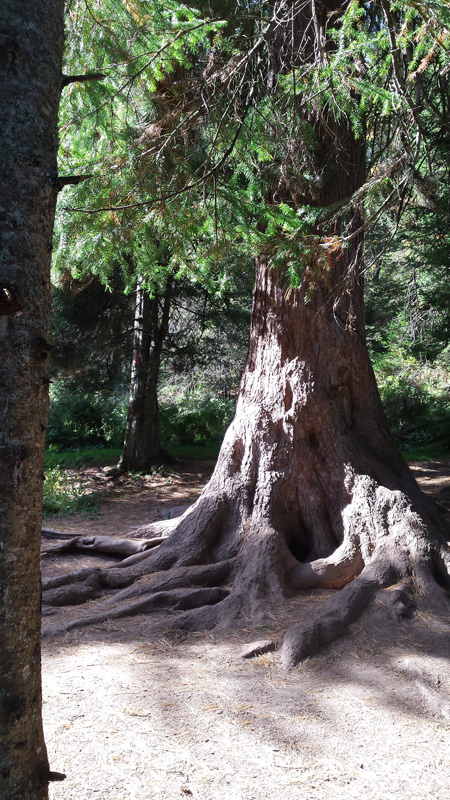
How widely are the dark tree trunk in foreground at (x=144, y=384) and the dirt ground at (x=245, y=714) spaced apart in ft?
27.2

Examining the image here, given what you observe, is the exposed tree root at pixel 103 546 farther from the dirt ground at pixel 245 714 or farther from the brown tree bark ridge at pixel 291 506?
the dirt ground at pixel 245 714

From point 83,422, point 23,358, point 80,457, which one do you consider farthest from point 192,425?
point 23,358

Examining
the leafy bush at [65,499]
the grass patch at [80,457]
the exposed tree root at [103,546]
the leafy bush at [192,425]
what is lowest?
the exposed tree root at [103,546]

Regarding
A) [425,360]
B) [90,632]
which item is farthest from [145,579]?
[425,360]

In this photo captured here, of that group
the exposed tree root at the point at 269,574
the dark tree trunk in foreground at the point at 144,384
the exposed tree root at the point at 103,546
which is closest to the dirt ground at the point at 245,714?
the exposed tree root at the point at 269,574

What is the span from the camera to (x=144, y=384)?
13039 millimetres

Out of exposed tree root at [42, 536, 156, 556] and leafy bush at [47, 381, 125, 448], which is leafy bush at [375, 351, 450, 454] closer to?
leafy bush at [47, 381, 125, 448]

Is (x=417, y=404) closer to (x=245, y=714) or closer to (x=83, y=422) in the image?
(x=83, y=422)

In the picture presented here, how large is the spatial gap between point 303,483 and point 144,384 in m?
7.85

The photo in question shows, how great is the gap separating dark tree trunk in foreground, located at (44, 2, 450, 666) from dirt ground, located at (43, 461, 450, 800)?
428mm

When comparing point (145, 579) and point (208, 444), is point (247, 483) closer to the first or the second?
point (145, 579)

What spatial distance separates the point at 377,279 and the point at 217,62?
55.8ft

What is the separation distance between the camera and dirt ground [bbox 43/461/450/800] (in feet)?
9.27

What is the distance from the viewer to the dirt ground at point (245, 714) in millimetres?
2824
